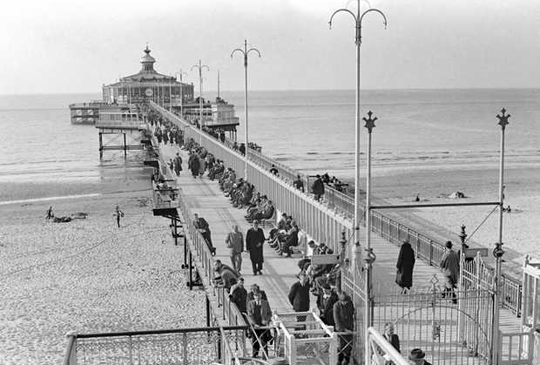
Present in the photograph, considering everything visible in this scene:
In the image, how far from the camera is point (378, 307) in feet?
38.0

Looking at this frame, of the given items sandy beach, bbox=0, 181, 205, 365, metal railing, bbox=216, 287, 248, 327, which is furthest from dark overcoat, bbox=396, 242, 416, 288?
sandy beach, bbox=0, 181, 205, 365

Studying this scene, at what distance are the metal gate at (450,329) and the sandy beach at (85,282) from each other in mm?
8195

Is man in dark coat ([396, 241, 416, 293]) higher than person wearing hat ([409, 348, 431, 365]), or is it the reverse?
person wearing hat ([409, 348, 431, 365])

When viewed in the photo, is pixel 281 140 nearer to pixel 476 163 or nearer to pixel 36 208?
pixel 476 163

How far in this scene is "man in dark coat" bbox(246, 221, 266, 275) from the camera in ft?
50.7

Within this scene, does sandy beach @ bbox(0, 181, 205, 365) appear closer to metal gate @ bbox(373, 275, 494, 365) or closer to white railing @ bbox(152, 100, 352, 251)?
white railing @ bbox(152, 100, 352, 251)

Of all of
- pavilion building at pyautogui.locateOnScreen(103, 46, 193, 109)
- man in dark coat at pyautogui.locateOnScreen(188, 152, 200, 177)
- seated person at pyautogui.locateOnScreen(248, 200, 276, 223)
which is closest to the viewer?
seated person at pyautogui.locateOnScreen(248, 200, 276, 223)

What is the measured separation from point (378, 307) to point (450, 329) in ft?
3.56

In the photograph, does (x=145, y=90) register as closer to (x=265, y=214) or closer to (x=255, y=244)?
(x=265, y=214)

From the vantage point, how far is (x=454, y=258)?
13289 millimetres

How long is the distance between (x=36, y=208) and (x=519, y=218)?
24.1 meters

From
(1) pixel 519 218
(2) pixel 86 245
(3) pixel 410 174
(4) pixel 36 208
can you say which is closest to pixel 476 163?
(3) pixel 410 174

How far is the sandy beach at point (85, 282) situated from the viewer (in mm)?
18375

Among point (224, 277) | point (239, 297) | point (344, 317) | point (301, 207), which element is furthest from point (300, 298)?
point (301, 207)
